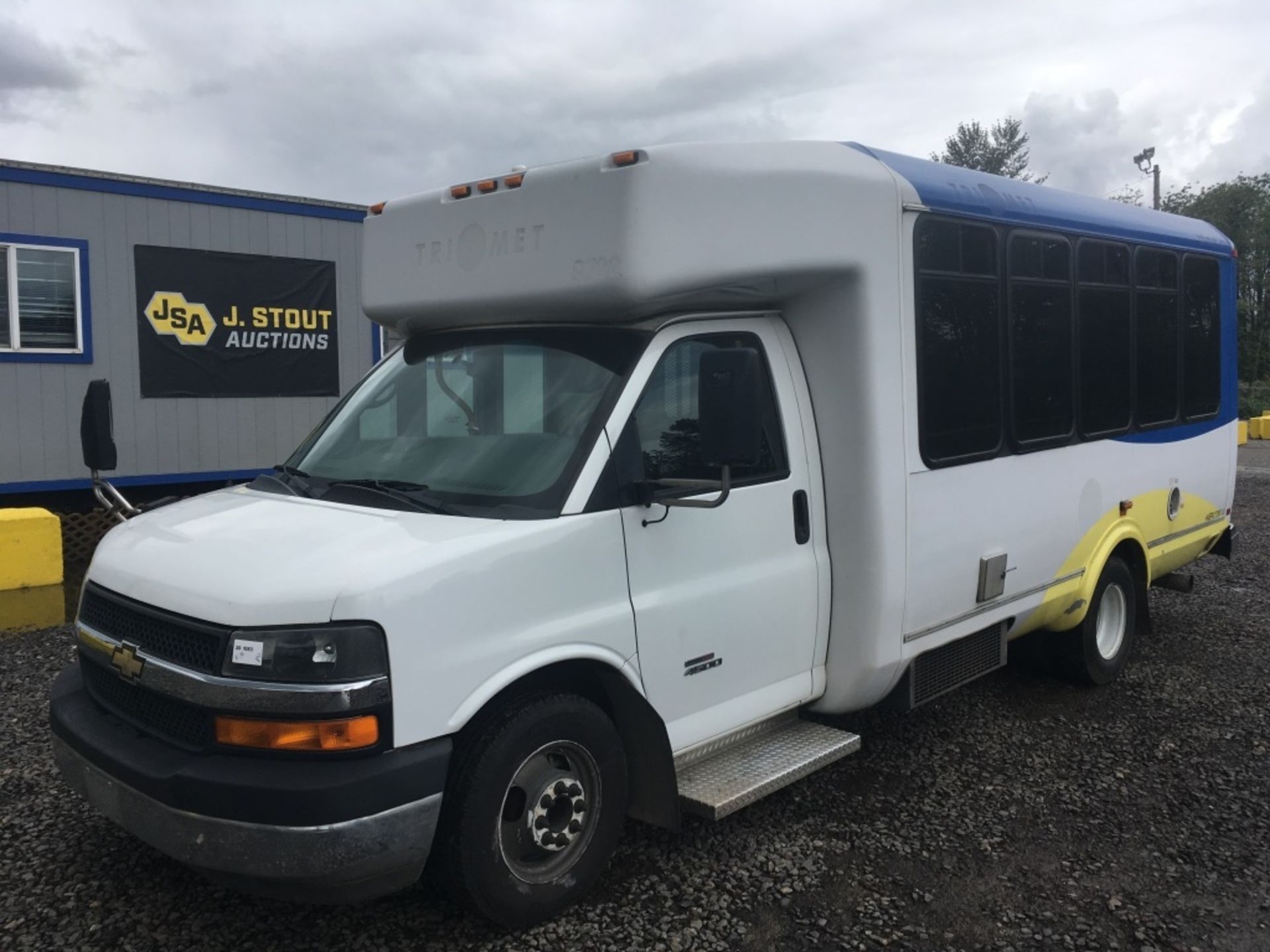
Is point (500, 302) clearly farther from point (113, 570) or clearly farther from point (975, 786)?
point (975, 786)

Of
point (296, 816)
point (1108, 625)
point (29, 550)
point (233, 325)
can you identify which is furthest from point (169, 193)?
point (1108, 625)

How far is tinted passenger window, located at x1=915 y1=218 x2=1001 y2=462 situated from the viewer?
15.8 ft

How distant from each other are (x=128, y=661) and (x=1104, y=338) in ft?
17.2

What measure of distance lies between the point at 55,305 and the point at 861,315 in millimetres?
7602

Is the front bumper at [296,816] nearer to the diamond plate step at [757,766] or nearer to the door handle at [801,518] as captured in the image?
the diamond plate step at [757,766]

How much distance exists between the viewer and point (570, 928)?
3643 millimetres

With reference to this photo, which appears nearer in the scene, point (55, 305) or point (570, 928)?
point (570, 928)

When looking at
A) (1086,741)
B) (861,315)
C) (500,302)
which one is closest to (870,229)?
A: (861,315)

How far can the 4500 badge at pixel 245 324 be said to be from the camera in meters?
9.70

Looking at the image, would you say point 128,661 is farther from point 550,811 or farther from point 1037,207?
point 1037,207

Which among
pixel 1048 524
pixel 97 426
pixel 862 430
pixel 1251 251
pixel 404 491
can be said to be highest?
pixel 1251 251

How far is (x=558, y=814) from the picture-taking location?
12.0ft

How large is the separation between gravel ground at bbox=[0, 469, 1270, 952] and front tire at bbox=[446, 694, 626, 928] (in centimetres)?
17

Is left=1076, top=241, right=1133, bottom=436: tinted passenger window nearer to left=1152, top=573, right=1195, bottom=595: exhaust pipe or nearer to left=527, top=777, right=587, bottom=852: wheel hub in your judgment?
left=1152, top=573, right=1195, bottom=595: exhaust pipe
